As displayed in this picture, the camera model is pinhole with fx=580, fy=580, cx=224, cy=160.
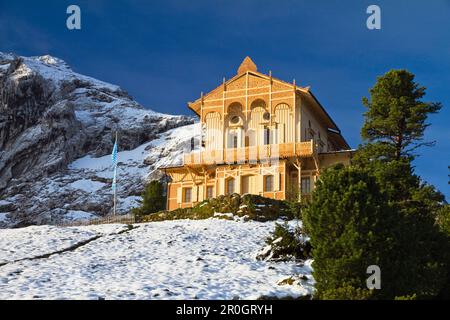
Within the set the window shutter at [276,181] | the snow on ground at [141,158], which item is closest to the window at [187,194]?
the window shutter at [276,181]

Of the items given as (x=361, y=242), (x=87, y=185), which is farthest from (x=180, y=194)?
(x=87, y=185)

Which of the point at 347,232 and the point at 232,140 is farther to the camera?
the point at 232,140

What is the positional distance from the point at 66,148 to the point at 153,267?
280 ft

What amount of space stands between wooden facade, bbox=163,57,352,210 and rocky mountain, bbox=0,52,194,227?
119 ft

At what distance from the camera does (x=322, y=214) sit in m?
19.2

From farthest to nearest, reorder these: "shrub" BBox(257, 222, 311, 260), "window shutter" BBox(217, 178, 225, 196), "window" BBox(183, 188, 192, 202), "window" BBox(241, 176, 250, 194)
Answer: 1. "window" BBox(183, 188, 192, 202)
2. "window shutter" BBox(217, 178, 225, 196)
3. "window" BBox(241, 176, 250, 194)
4. "shrub" BBox(257, 222, 311, 260)

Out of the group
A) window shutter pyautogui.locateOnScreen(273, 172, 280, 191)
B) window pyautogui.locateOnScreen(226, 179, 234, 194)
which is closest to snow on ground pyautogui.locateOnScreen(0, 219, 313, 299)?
window shutter pyautogui.locateOnScreen(273, 172, 280, 191)

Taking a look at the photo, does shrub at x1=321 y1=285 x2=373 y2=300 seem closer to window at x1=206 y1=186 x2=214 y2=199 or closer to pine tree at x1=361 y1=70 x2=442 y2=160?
pine tree at x1=361 y1=70 x2=442 y2=160

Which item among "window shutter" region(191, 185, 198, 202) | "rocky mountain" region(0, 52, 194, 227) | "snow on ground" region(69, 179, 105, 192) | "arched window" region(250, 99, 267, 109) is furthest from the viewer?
"snow on ground" region(69, 179, 105, 192)

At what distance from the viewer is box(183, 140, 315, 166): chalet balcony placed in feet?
150

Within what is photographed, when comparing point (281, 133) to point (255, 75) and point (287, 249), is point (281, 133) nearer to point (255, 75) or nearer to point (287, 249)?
point (255, 75)

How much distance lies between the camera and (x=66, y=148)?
10500cm
